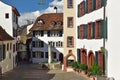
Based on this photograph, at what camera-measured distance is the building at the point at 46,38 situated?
82312 millimetres

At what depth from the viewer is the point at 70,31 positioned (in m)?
59.2

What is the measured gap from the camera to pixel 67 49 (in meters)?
60.1

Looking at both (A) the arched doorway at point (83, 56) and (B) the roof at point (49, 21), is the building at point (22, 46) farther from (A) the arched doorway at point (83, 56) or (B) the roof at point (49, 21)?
(A) the arched doorway at point (83, 56)

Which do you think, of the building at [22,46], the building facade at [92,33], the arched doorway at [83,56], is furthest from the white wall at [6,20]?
the building at [22,46]

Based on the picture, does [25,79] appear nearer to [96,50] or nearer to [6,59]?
[96,50]

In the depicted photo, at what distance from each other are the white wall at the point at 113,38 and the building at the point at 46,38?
51034 millimetres

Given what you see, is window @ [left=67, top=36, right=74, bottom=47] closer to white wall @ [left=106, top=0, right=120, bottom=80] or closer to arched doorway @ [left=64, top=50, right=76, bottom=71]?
arched doorway @ [left=64, top=50, right=76, bottom=71]

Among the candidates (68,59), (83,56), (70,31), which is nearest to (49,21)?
(68,59)

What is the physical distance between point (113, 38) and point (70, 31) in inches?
1199

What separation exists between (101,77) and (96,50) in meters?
7.11

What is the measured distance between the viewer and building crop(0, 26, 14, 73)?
52.3m

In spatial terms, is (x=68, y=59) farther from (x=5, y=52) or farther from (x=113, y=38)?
(x=113, y=38)

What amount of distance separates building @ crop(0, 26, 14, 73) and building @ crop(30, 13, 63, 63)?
19.5m

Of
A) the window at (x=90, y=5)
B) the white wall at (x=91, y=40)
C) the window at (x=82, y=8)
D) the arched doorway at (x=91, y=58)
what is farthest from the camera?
the window at (x=82, y=8)
